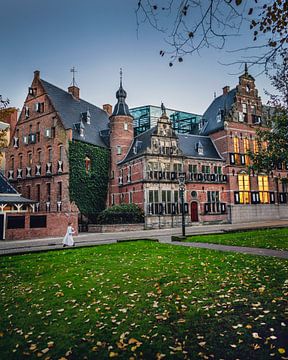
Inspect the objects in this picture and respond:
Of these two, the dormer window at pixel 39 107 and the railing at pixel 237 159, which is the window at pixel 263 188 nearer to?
the railing at pixel 237 159

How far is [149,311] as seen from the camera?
5164mm

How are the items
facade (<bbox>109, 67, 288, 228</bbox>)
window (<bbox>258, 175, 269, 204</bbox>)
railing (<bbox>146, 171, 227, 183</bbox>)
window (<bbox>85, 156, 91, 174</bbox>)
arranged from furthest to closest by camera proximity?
window (<bbox>258, 175, 269, 204</bbox>) → window (<bbox>85, 156, 91, 174</bbox>) → facade (<bbox>109, 67, 288, 228</bbox>) → railing (<bbox>146, 171, 227, 183</bbox>)

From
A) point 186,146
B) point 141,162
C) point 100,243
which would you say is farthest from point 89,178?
point 100,243

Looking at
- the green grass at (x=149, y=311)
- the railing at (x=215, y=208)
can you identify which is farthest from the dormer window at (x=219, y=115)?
the green grass at (x=149, y=311)

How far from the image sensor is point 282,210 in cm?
4141

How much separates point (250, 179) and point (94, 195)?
871 inches

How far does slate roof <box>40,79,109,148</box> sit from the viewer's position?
3531cm

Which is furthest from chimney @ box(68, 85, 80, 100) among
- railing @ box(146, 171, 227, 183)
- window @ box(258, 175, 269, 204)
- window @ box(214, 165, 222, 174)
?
window @ box(258, 175, 269, 204)

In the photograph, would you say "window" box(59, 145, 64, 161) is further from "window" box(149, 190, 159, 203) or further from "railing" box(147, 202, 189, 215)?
"railing" box(147, 202, 189, 215)

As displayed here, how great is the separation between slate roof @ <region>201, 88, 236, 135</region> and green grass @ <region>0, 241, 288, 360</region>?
3390 cm

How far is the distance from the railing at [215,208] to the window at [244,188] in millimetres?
2745

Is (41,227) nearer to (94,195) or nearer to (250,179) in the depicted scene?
(94,195)

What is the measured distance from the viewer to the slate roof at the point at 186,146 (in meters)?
35.5

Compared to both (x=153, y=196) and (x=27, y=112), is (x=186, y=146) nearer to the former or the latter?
(x=153, y=196)
